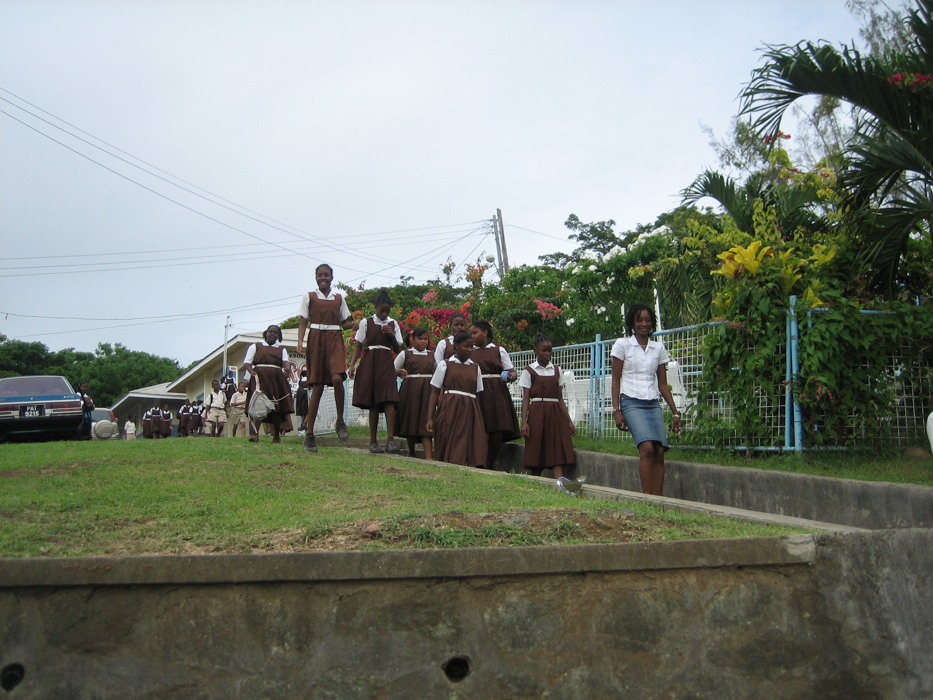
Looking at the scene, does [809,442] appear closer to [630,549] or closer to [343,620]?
[630,549]

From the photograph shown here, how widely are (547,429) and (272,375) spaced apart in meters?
3.58

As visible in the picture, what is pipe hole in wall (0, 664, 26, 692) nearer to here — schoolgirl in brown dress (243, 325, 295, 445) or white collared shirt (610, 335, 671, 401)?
white collared shirt (610, 335, 671, 401)

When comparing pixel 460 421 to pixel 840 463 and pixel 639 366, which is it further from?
pixel 840 463

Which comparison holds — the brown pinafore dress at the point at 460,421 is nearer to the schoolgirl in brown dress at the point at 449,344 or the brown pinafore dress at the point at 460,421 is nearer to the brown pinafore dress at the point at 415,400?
the schoolgirl in brown dress at the point at 449,344

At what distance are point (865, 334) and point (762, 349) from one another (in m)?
0.87

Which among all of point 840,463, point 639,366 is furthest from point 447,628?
point 840,463

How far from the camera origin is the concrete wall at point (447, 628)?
3.48 m

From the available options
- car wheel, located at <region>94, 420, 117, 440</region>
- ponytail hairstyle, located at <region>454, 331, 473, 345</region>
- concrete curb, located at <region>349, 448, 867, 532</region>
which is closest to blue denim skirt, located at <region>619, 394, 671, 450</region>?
concrete curb, located at <region>349, 448, 867, 532</region>

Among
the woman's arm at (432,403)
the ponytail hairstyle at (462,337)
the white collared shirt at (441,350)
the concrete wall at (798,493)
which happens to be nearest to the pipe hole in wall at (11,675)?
the concrete wall at (798,493)

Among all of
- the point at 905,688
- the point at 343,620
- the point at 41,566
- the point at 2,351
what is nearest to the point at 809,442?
the point at 905,688

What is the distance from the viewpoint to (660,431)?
284 inches

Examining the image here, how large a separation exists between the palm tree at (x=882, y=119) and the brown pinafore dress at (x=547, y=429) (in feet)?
11.4

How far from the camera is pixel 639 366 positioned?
24.1ft

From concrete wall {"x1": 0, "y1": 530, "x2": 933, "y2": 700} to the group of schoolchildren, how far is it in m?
5.25
